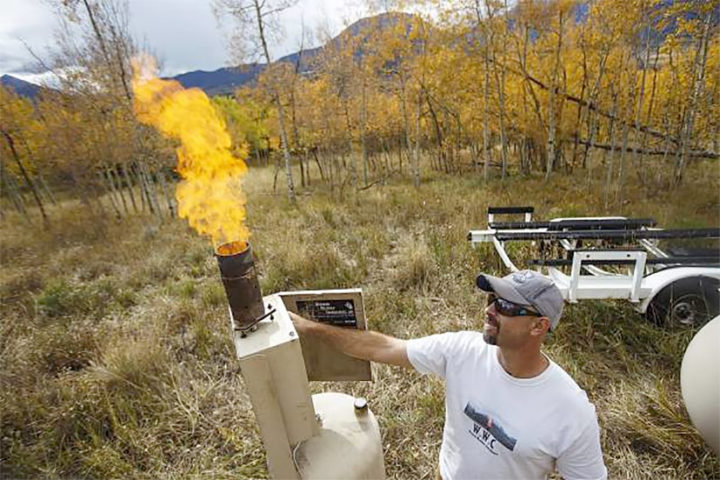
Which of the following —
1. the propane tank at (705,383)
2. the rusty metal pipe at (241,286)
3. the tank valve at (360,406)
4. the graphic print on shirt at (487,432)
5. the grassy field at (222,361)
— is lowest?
the grassy field at (222,361)

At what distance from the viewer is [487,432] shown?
1.58 m

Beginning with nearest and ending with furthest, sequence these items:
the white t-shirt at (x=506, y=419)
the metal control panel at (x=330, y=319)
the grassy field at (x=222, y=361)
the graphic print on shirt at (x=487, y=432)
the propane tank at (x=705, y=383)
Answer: the white t-shirt at (x=506, y=419) < the graphic print on shirt at (x=487, y=432) < the metal control panel at (x=330, y=319) < the propane tank at (x=705, y=383) < the grassy field at (x=222, y=361)

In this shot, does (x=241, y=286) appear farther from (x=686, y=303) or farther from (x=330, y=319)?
(x=686, y=303)

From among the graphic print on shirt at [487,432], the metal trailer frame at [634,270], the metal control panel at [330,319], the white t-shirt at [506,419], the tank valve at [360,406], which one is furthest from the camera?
the metal trailer frame at [634,270]

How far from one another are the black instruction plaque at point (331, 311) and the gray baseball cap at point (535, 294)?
2.40ft

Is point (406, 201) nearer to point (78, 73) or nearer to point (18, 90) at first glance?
point (78, 73)

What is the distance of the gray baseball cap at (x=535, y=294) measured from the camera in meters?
1.53

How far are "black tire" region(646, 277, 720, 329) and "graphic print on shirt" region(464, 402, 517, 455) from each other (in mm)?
3312

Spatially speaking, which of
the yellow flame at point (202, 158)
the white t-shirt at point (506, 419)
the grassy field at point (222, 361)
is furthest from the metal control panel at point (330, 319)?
the grassy field at point (222, 361)

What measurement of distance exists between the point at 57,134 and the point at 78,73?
410 cm

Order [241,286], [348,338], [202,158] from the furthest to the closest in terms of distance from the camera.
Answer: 1. [202,158]
2. [348,338]
3. [241,286]

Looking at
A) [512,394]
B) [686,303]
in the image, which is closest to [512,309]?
[512,394]

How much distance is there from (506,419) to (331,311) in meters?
0.97

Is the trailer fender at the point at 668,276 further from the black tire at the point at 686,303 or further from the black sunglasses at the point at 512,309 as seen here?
the black sunglasses at the point at 512,309
